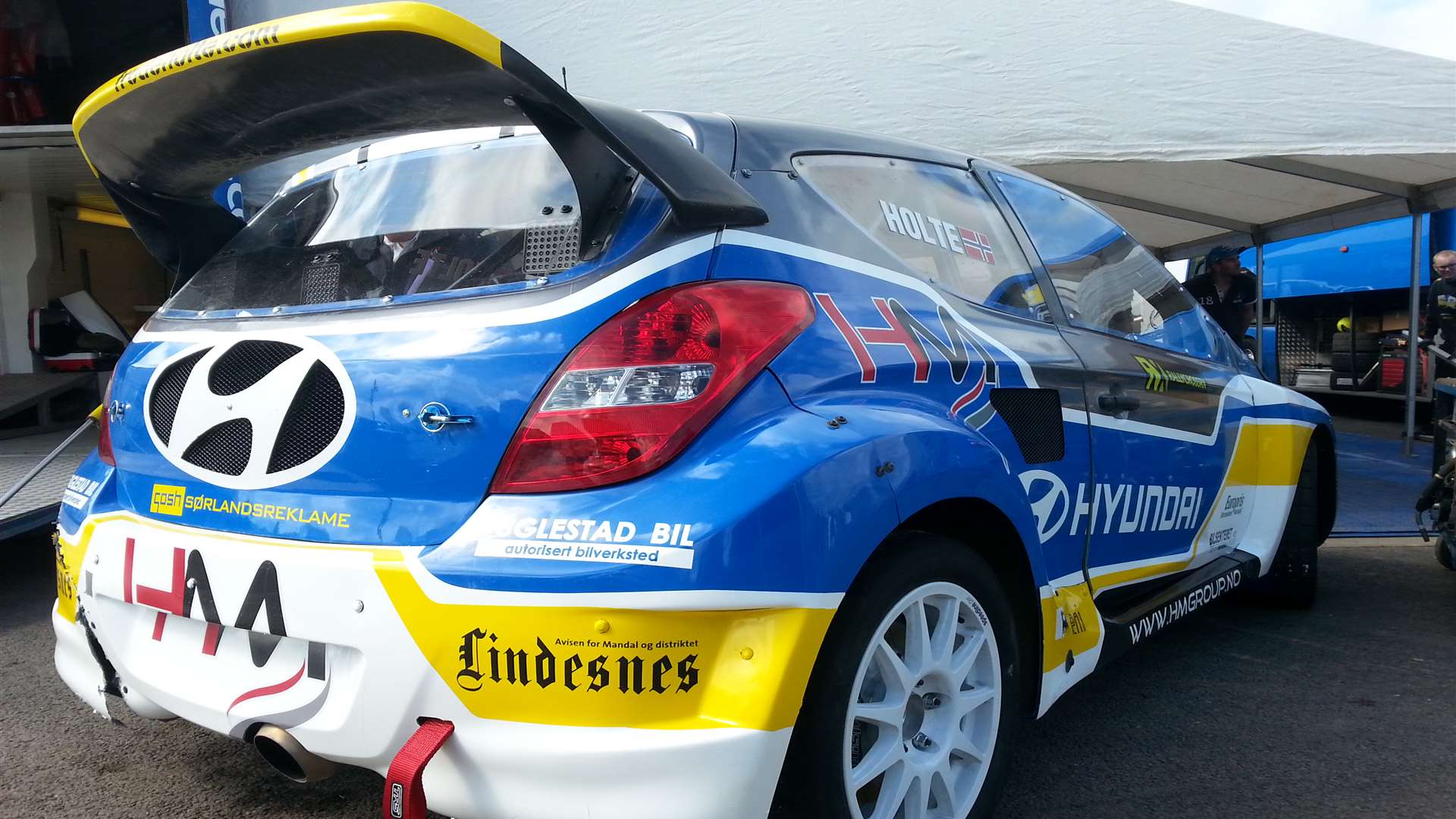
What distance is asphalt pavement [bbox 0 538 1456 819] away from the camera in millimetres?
2379

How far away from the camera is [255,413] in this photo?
179cm

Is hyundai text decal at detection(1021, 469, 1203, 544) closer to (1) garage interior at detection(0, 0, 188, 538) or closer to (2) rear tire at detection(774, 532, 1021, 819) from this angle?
(2) rear tire at detection(774, 532, 1021, 819)

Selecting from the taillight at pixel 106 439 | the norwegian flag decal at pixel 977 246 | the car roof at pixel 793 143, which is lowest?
the taillight at pixel 106 439

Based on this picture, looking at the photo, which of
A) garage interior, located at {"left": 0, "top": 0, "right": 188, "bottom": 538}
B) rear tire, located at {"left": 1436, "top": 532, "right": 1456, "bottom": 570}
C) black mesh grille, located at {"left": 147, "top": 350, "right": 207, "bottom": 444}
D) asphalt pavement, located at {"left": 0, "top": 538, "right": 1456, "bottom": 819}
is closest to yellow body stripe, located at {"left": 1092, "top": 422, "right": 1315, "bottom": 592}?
asphalt pavement, located at {"left": 0, "top": 538, "right": 1456, "bottom": 819}

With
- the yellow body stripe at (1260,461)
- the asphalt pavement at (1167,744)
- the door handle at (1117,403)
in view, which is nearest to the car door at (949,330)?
the door handle at (1117,403)

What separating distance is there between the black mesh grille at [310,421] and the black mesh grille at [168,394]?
319 millimetres

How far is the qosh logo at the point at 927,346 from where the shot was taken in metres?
1.83

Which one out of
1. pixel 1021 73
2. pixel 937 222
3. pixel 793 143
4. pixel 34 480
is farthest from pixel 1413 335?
pixel 34 480

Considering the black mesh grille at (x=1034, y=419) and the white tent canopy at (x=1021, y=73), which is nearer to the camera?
the black mesh grille at (x=1034, y=419)

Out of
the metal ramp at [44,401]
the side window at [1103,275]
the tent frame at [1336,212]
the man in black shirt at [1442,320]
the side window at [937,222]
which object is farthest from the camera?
the tent frame at [1336,212]

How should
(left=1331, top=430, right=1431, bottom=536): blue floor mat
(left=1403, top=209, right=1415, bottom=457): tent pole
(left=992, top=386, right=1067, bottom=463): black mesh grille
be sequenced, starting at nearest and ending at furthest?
(left=992, top=386, right=1067, bottom=463): black mesh grille → (left=1331, top=430, right=1431, bottom=536): blue floor mat → (left=1403, top=209, right=1415, bottom=457): tent pole

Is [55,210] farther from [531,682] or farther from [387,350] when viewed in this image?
[531,682]

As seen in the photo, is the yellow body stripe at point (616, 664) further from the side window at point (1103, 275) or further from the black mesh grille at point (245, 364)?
the side window at point (1103, 275)

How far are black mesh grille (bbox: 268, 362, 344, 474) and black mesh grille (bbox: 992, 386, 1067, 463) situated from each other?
4.34 ft
